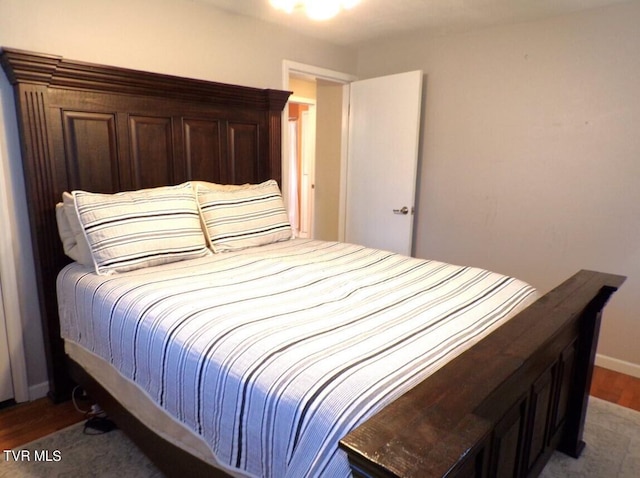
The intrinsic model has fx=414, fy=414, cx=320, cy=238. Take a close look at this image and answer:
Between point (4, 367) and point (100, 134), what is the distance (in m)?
1.29

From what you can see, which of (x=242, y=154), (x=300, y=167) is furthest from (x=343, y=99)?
(x=300, y=167)

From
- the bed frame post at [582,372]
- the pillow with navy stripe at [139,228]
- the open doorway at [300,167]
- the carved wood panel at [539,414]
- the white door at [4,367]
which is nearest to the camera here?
the carved wood panel at [539,414]

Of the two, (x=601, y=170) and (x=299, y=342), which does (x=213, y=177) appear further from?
(x=601, y=170)

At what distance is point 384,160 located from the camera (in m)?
3.41

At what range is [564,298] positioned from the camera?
151 centimetres

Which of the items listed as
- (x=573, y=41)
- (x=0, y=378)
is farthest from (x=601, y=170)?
(x=0, y=378)

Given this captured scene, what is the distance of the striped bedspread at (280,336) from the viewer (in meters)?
0.98

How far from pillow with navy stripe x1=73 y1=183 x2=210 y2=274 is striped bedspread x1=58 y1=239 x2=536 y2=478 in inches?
3.1

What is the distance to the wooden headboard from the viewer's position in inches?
77.2

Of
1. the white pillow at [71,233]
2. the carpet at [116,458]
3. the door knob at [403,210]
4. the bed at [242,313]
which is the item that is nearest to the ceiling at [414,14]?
the bed at [242,313]

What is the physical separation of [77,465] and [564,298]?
2.08 metres

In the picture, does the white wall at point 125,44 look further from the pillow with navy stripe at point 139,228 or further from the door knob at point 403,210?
the door knob at point 403,210

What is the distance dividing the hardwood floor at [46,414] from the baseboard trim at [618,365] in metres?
0.11

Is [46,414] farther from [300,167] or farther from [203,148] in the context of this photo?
[300,167]
